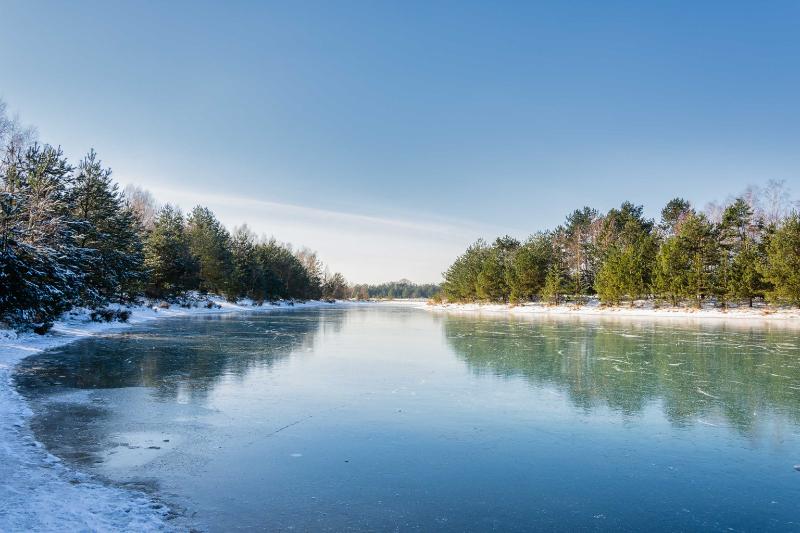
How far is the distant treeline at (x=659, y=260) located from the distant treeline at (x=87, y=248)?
40.1 meters

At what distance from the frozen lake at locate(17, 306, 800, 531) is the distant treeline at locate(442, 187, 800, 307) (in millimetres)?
35999

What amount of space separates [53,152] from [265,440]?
25417 millimetres

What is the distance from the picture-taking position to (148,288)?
47.2m

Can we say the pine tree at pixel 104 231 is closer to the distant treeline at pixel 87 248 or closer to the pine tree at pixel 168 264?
the distant treeline at pixel 87 248

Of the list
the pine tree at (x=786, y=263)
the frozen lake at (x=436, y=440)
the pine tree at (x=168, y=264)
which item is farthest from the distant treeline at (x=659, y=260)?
the pine tree at (x=168, y=264)

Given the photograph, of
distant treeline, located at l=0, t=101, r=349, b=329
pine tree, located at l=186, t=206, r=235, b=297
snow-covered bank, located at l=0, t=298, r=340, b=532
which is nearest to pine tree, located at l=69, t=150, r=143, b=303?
distant treeline, located at l=0, t=101, r=349, b=329

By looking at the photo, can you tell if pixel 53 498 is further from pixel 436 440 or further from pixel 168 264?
pixel 168 264

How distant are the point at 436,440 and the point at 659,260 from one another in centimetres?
5138

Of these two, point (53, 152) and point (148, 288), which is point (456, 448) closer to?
point (53, 152)

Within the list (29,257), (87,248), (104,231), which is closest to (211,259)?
(104,231)

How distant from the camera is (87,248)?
20.0m

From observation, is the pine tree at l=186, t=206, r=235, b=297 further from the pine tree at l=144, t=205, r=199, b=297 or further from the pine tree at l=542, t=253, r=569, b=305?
the pine tree at l=542, t=253, r=569, b=305

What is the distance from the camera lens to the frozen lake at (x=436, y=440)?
4.96 m

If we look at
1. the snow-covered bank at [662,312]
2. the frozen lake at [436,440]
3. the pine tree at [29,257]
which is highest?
the pine tree at [29,257]
